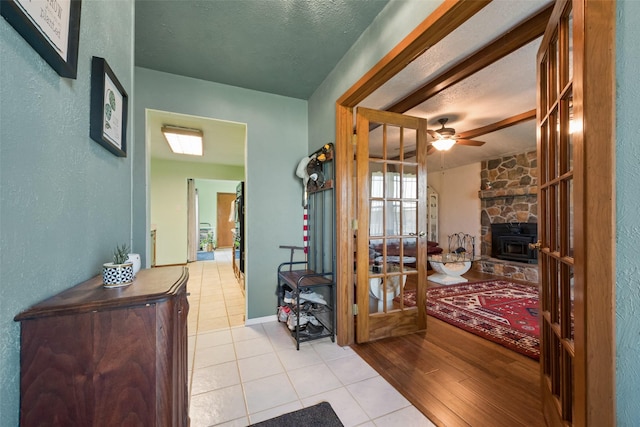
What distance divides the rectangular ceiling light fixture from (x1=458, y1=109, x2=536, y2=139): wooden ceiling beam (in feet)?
13.8

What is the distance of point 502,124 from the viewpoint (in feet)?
12.6

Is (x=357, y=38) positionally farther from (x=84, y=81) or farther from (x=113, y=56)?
(x=84, y=81)

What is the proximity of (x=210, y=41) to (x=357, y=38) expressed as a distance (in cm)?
117

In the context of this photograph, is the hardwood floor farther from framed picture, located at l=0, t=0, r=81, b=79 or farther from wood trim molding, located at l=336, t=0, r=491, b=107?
framed picture, located at l=0, t=0, r=81, b=79

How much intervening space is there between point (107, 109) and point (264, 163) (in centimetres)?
170

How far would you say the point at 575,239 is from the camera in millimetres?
895

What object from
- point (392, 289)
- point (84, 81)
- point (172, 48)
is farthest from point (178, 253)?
point (84, 81)

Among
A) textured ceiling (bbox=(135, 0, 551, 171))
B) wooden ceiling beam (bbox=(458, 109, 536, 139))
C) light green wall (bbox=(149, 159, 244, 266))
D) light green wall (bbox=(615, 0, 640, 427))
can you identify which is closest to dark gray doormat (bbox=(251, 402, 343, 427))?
light green wall (bbox=(615, 0, 640, 427))

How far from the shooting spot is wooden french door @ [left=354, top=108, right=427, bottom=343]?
227 cm

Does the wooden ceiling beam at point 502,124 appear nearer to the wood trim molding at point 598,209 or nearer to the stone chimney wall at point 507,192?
the stone chimney wall at point 507,192

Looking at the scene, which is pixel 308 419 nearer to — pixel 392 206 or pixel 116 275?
pixel 116 275

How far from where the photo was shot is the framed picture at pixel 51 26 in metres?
0.63

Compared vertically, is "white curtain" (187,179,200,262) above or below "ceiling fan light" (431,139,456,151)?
below

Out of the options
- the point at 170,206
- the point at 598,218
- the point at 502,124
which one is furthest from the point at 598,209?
the point at 170,206
